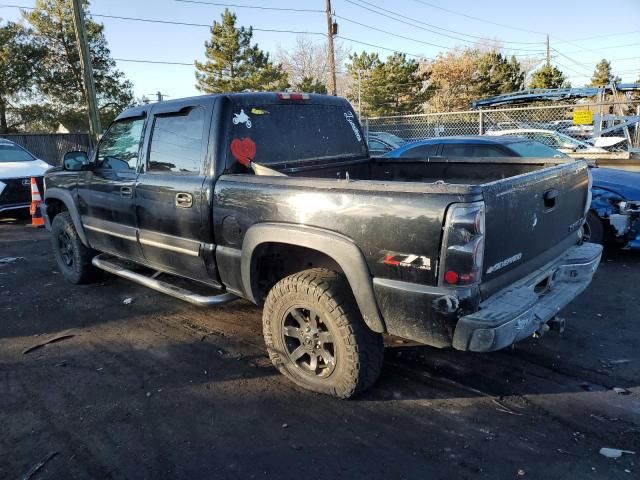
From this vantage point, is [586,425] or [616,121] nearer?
[586,425]

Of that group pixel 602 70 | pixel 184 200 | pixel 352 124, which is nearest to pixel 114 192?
pixel 184 200

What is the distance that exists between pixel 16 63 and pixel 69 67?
2.49 m

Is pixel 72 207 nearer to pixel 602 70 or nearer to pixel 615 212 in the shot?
pixel 615 212

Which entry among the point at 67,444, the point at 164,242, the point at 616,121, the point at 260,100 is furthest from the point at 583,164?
the point at 616,121

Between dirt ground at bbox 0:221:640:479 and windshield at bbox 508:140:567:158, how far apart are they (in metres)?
3.03

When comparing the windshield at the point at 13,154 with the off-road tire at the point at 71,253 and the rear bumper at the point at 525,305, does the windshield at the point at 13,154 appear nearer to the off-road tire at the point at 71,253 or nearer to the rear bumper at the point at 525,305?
the off-road tire at the point at 71,253

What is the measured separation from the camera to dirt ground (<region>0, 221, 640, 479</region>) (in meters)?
2.57

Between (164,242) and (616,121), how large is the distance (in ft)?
54.1

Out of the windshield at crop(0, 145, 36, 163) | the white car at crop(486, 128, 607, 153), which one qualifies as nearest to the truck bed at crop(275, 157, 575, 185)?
the white car at crop(486, 128, 607, 153)

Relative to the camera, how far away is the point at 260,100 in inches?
152

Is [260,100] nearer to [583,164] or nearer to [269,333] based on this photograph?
[269,333]

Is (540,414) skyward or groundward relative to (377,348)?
groundward

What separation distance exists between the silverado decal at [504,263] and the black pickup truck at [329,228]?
13 mm

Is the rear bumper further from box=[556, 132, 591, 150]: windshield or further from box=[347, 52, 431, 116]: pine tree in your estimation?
box=[347, 52, 431, 116]: pine tree
